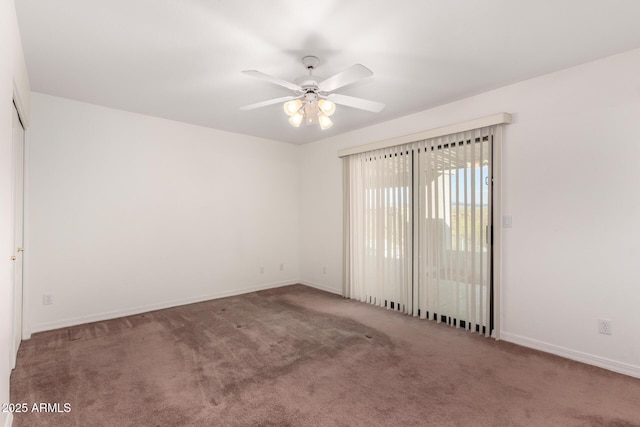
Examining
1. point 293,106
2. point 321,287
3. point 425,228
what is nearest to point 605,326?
point 425,228

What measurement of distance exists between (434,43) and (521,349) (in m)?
2.80

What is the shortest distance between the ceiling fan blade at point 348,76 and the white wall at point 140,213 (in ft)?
9.35

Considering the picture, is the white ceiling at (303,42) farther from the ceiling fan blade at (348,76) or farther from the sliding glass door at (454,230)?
the sliding glass door at (454,230)

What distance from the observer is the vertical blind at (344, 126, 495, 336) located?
3367mm

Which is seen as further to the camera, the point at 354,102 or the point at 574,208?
the point at 574,208

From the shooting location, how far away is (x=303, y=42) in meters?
2.37

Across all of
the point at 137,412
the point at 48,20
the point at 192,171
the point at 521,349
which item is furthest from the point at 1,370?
the point at 521,349

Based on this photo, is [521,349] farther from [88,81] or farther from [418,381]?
[88,81]

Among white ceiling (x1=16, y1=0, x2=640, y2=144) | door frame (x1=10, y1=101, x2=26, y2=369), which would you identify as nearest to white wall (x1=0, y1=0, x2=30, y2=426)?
white ceiling (x1=16, y1=0, x2=640, y2=144)

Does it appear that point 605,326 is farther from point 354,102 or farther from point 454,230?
point 354,102

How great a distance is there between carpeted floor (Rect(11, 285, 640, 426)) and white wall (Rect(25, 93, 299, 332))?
574 mm

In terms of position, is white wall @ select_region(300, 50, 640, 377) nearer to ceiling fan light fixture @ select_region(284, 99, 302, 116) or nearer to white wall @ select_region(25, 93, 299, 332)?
ceiling fan light fixture @ select_region(284, 99, 302, 116)

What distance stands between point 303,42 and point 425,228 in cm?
249

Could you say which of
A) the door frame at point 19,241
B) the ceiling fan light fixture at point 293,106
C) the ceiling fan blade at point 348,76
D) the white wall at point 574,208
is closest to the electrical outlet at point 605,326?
the white wall at point 574,208
